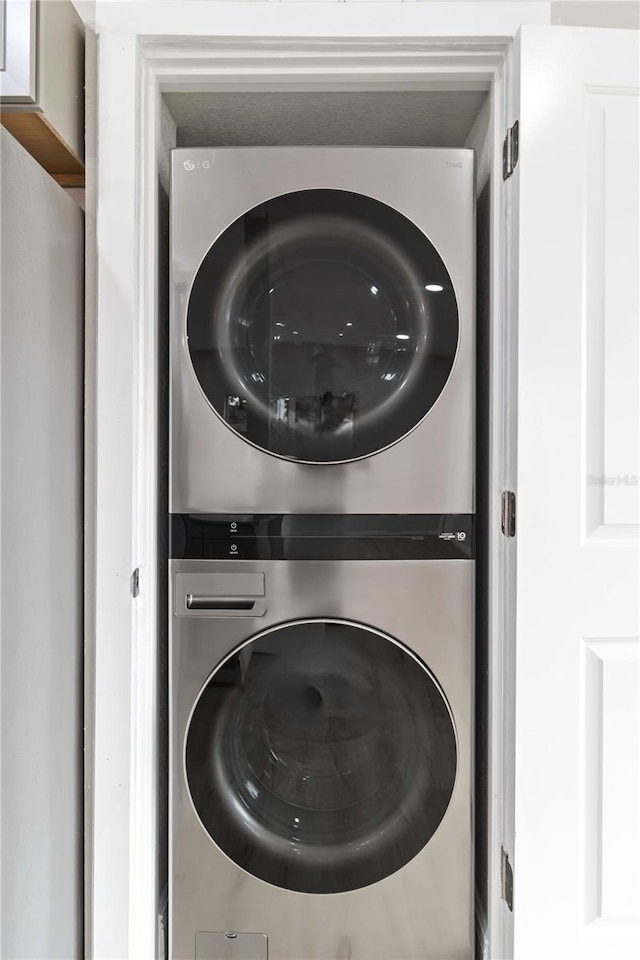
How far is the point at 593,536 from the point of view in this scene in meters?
1.19

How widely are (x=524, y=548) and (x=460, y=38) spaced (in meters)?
0.97

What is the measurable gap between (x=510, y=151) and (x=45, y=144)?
884 mm

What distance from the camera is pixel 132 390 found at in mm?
1201

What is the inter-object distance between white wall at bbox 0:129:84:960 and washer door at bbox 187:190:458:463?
0.27 m

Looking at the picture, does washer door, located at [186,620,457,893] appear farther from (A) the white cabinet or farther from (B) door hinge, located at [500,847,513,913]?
(A) the white cabinet

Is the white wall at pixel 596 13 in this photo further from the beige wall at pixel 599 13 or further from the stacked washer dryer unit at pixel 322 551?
the stacked washer dryer unit at pixel 322 551

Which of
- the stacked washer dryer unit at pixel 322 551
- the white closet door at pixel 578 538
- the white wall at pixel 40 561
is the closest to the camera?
the white wall at pixel 40 561

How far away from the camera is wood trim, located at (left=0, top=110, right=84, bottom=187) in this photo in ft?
3.53

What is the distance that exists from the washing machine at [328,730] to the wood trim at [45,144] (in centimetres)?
76

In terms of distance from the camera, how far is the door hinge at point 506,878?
3.95ft

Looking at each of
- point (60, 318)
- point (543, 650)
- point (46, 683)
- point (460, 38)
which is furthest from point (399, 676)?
point (460, 38)

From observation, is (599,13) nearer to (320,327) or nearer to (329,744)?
(320,327)

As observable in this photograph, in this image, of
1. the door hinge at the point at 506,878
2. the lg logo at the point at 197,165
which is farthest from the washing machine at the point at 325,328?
the door hinge at the point at 506,878

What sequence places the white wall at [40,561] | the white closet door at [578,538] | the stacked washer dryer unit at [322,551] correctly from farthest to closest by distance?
the stacked washer dryer unit at [322,551] → the white closet door at [578,538] → the white wall at [40,561]
